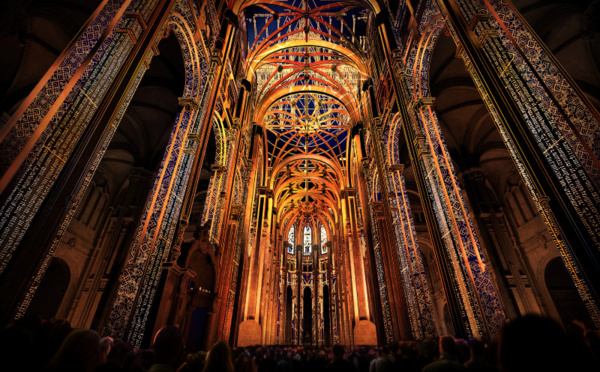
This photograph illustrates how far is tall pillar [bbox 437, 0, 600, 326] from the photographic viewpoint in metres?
2.99

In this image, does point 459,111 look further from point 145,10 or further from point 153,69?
point 153,69

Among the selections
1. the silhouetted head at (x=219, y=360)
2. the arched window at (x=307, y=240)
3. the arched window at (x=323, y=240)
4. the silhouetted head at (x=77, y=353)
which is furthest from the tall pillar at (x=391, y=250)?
the arched window at (x=307, y=240)

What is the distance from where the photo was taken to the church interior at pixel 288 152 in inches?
127

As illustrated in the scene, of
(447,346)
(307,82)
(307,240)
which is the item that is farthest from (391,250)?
(307,240)

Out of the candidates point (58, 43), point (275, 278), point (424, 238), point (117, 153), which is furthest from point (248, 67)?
point (275, 278)

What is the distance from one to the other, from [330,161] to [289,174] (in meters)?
3.79

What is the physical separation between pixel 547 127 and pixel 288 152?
58.0 ft

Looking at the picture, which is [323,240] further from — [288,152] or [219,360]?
[219,360]

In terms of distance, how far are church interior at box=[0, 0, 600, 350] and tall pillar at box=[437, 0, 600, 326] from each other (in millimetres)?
21

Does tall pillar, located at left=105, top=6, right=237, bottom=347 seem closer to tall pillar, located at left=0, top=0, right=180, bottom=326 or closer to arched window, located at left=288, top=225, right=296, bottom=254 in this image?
tall pillar, located at left=0, top=0, right=180, bottom=326

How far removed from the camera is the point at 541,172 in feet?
11.5

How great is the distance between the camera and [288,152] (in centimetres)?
2059

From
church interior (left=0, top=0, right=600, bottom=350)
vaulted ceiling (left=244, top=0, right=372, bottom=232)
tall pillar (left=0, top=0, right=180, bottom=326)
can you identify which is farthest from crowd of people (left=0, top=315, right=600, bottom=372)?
vaulted ceiling (left=244, top=0, right=372, bottom=232)

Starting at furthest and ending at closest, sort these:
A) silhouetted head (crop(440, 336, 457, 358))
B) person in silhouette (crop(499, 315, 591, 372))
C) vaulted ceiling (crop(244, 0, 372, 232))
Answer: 1. vaulted ceiling (crop(244, 0, 372, 232))
2. silhouetted head (crop(440, 336, 457, 358))
3. person in silhouette (crop(499, 315, 591, 372))
